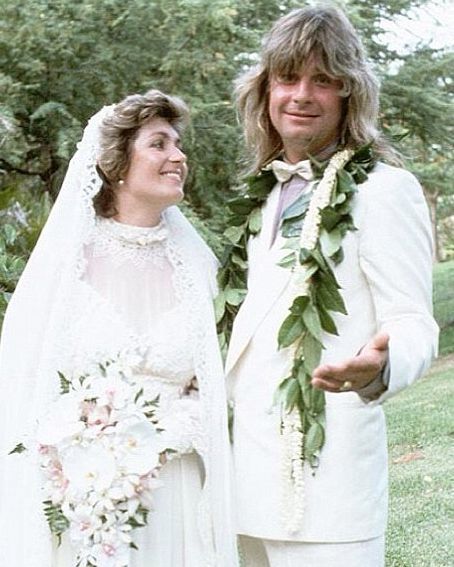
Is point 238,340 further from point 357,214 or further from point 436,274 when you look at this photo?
point 436,274

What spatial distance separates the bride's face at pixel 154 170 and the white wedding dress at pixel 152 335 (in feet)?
0.36

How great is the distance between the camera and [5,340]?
2957 millimetres

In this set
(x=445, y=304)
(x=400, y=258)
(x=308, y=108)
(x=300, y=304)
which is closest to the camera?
(x=400, y=258)

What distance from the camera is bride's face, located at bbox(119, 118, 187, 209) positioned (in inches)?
114

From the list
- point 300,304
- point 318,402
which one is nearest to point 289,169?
point 300,304

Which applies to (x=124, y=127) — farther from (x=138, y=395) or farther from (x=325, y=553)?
(x=325, y=553)

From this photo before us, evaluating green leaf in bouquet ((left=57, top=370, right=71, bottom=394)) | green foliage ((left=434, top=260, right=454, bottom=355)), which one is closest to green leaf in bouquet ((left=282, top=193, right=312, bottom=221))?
green leaf in bouquet ((left=57, top=370, right=71, bottom=394))

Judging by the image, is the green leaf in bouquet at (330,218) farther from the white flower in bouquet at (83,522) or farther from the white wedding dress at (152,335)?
the white flower in bouquet at (83,522)

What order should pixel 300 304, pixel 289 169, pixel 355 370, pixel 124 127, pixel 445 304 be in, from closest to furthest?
pixel 355 370 < pixel 300 304 < pixel 289 169 < pixel 124 127 < pixel 445 304

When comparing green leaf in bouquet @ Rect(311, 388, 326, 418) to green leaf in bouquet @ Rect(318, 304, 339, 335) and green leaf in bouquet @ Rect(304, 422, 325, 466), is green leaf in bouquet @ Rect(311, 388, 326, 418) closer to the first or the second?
green leaf in bouquet @ Rect(304, 422, 325, 466)

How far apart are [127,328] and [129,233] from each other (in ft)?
0.88

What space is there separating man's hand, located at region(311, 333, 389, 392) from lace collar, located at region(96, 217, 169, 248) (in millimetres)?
937

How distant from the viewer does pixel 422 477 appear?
288 inches

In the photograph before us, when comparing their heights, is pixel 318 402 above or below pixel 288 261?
below
